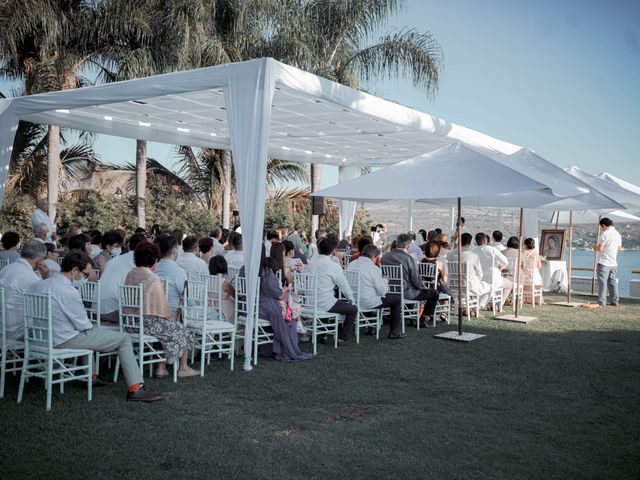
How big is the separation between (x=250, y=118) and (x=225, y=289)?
1.97 m

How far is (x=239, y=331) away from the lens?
744 centimetres

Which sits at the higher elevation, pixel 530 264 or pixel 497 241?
pixel 497 241

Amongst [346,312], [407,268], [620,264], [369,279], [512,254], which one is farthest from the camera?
[620,264]

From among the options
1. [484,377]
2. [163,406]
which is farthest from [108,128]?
[484,377]

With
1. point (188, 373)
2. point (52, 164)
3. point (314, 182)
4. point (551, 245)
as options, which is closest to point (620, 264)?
point (314, 182)

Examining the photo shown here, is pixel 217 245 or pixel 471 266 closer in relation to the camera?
pixel 217 245

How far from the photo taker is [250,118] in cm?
673

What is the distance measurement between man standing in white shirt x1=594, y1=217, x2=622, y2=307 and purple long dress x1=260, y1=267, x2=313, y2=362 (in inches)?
320

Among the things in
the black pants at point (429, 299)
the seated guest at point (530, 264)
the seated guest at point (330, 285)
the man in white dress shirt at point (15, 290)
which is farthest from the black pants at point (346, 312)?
the seated guest at point (530, 264)

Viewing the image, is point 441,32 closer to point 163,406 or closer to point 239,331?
point 239,331

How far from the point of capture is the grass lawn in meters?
4.09

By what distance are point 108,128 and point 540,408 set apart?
8.69 metres

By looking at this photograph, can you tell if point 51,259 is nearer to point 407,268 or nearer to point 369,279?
point 369,279

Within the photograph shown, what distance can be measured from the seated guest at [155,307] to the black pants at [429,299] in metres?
4.21
